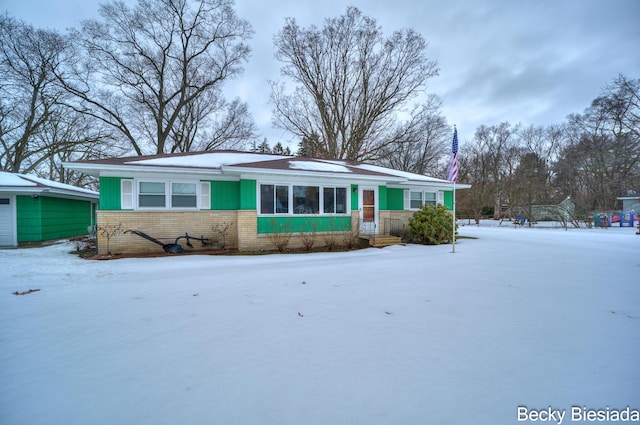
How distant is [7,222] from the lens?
1161cm

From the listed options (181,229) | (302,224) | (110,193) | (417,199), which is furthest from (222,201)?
(417,199)

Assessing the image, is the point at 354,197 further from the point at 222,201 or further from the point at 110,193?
the point at 110,193

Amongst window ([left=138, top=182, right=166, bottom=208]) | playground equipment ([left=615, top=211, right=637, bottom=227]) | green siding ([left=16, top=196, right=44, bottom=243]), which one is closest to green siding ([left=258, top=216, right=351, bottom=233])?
window ([left=138, top=182, right=166, bottom=208])

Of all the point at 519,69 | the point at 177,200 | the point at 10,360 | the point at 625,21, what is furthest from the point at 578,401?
the point at 519,69

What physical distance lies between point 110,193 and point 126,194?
466 millimetres

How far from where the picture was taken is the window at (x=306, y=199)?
36.2ft

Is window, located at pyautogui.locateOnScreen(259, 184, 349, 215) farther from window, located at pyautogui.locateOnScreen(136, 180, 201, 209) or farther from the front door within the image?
window, located at pyautogui.locateOnScreen(136, 180, 201, 209)

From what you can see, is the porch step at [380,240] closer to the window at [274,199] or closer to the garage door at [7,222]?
the window at [274,199]

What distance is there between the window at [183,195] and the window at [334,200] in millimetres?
5212

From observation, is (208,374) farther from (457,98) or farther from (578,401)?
(457,98)

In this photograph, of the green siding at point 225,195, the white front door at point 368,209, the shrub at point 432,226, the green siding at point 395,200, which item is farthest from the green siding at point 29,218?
the shrub at point 432,226

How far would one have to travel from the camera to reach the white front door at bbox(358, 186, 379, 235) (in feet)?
40.5

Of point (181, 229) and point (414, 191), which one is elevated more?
point (414, 191)

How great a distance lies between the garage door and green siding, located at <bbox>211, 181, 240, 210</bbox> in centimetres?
897
